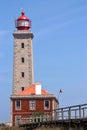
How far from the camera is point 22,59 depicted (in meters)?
83.3

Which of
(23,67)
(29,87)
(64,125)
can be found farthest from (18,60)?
(64,125)

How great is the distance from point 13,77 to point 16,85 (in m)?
1.63

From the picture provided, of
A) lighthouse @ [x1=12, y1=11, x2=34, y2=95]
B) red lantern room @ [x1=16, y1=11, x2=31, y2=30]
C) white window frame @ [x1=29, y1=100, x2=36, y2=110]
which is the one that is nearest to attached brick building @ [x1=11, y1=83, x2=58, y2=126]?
white window frame @ [x1=29, y1=100, x2=36, y2=110]

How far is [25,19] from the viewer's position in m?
89.6

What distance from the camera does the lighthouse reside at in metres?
81.1

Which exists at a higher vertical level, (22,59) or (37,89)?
(22,59)

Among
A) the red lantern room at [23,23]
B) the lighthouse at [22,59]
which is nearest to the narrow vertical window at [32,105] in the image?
the lighthouse at [22,59]

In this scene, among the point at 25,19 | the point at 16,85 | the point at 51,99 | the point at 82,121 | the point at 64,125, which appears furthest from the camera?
the point at 25,19

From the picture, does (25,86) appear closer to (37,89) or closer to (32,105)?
(37,89)

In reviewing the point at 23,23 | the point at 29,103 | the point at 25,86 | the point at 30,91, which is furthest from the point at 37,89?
the point at 23,23

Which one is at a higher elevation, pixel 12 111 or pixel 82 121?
pixel 12 111

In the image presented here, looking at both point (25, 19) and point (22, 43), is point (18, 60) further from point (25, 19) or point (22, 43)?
point (25, 19)

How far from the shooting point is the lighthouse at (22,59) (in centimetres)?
8112

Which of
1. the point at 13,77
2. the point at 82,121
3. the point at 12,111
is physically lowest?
the point at 82,121
